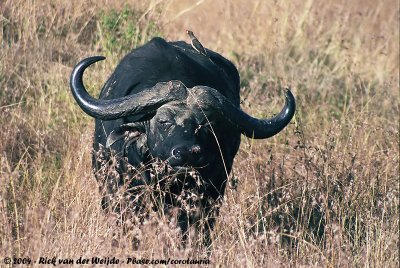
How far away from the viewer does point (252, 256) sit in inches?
229

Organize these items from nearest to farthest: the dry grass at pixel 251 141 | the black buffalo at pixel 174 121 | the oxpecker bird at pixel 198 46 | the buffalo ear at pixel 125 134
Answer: the dry grass at pixel 251 141 < the black buffalo at pixel 174 121 < the buffalo ear at pixel 125 134 < the oxpecker bird at pixel 198 46

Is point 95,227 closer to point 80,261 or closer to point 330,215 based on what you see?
point 80,261

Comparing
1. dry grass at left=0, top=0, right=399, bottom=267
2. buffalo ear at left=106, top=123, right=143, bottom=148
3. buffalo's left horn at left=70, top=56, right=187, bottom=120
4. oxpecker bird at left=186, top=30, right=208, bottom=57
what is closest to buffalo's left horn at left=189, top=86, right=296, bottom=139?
buffalo's left horn at left=70, top=56, right=187, bottom=120

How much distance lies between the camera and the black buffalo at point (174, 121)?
639cm

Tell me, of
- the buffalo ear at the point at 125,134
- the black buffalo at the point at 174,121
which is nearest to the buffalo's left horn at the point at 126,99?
the black buffalo at the point at 174,121

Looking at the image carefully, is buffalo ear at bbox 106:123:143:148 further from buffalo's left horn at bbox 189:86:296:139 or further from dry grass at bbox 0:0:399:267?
buffalo's left horn at bbox 189:86:296:139

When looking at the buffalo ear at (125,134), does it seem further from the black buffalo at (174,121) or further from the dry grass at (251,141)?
the dry grass at (251,141)

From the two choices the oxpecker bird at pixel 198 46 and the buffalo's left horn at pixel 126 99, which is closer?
the buffalo's left horn at pixel 126 99

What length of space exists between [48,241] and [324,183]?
7.11ft

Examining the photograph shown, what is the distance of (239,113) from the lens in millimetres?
6547

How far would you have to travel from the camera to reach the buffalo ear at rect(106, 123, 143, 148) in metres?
6.66

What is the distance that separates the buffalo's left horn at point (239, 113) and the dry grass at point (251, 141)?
0.91 feet

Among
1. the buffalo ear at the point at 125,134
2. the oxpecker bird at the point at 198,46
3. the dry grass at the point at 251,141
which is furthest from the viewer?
the oxpecker bird at the point at 198,46

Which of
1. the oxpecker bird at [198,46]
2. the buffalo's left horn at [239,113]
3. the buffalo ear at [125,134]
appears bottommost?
the buffalo ear at [125,134]
